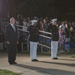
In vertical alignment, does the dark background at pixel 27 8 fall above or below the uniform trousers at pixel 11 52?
above

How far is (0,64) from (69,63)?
2.87 meters

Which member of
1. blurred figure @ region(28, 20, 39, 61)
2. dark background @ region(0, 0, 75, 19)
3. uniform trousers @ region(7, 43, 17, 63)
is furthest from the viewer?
dark background @ region(0, 0, 75, 19)

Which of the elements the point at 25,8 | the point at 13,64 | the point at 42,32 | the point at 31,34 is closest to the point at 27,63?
the point at 13,64

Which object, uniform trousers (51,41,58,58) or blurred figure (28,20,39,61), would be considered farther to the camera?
uniform trousers (51,41,58,58)

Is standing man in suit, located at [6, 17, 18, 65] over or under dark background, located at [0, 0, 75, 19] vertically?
under

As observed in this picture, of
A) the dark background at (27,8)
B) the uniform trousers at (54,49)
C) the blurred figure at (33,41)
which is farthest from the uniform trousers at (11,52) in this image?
the dark background at (27,8)

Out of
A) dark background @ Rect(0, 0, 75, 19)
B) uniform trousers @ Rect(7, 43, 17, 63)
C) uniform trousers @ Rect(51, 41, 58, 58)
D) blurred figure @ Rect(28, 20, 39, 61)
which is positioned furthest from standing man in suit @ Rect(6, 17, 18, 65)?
dark background @ Rect(0, 0, 75, 19)

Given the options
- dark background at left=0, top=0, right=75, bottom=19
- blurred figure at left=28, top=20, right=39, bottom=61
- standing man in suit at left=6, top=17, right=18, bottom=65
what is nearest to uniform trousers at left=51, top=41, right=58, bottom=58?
blurred figure at left=28, top=20, right=39, bottom=61

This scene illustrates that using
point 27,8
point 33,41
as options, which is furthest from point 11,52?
point 27,8

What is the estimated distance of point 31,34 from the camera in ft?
54.6

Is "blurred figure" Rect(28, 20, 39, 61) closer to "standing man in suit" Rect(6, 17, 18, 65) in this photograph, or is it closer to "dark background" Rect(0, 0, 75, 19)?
"standing man in suit" Rect(6, 17, 18, 65)

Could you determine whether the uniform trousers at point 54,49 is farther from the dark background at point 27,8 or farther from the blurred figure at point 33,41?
the dark background at point 27,8

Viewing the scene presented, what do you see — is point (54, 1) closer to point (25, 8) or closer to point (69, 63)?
point (25, 8)

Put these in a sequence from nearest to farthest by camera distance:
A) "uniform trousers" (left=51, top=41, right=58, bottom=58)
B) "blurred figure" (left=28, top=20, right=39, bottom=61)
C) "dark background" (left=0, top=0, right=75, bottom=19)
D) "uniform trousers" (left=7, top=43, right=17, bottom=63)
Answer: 1. "uniform trousers" (left=7, top=43, right=17, bottom=63)
2. "blurred figure" (left=28, top=20, right=39, bottom=61)
3. "uniform trousers" (left=51, top=41, right=58, bottom=58)
4. "dark background" (left=0, top=0, right=75, bottom=19)
